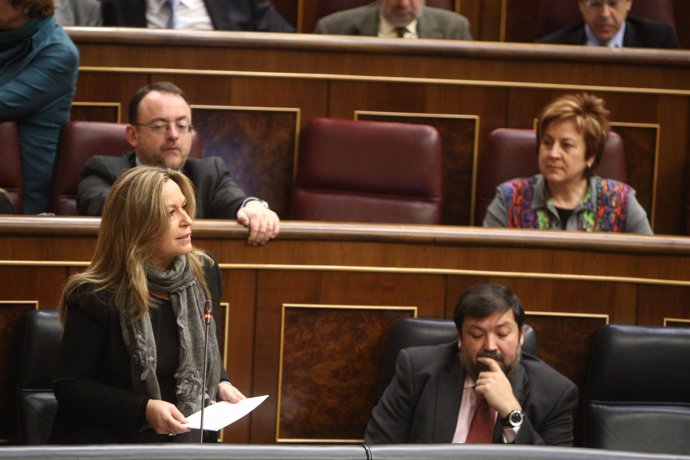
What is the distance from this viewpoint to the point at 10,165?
1605 millimetres

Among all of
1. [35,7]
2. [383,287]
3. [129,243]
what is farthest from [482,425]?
[35,7]

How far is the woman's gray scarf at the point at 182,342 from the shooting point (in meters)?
1.04

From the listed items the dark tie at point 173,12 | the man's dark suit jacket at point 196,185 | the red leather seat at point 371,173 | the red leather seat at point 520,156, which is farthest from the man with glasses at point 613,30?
the man's dark suit jacket at point 196,185

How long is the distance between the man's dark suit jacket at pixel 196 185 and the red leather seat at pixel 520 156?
416 mm

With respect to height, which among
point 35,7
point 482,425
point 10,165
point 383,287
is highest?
point 35,7

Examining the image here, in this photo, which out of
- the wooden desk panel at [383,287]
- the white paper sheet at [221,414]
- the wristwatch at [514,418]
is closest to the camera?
the white paper sheet at [221,414]

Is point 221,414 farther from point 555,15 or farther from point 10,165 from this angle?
point 555,15

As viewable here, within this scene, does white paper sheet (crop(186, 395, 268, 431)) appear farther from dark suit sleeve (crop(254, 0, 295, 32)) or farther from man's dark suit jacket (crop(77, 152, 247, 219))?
dark suit sleeve (crop(254, 0, 295, 32))

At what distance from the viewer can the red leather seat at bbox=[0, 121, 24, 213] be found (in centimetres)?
160

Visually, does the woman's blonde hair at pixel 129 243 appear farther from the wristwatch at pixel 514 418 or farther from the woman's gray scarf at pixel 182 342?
the wristwatch at pixel 514 418

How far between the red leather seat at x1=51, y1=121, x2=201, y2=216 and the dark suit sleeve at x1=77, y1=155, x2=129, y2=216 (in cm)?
11

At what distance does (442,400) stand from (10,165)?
728mm

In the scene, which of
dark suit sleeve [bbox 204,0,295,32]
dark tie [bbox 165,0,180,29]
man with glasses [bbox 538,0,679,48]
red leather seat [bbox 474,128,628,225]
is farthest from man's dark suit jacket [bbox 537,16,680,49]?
dark tie [bbox 165,0,180,29]

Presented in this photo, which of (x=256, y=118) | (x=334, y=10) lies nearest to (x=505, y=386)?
(x=256, y=118)
